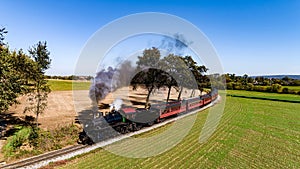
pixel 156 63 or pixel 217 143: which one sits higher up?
pixel 156 63

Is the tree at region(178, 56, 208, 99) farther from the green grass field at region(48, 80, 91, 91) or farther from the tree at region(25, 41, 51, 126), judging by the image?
the tree at region(25, 41, 51, 126)

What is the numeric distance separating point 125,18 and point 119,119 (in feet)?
24.9

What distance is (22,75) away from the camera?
1275cm

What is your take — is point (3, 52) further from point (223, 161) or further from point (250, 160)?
point (250, 160)

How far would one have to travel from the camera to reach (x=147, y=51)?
1955cm

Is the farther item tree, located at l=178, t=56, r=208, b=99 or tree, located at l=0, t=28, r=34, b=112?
tree, located at l=178, t=56, r=208, b=99

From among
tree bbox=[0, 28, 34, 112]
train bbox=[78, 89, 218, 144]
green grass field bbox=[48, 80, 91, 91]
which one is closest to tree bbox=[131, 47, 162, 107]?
train bbox=[78, 89, 218, 144]

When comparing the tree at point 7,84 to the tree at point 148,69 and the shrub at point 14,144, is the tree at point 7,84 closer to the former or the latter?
the shrub at point 14,144

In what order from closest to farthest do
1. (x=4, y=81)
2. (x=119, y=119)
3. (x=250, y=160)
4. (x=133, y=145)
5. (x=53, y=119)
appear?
(x=250, y=160)
(x=4, y=81)
(x=133, y=145)
(x=119, y=119)
(x=53, y=119)

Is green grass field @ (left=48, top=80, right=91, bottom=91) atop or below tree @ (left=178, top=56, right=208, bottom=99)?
below

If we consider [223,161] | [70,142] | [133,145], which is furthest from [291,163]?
[70,142]

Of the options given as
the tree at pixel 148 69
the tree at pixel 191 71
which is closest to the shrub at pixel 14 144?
the tree at pixel 148 69

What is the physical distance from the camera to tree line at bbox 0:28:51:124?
10.6m

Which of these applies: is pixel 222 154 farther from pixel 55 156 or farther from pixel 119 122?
pixel 55 156
